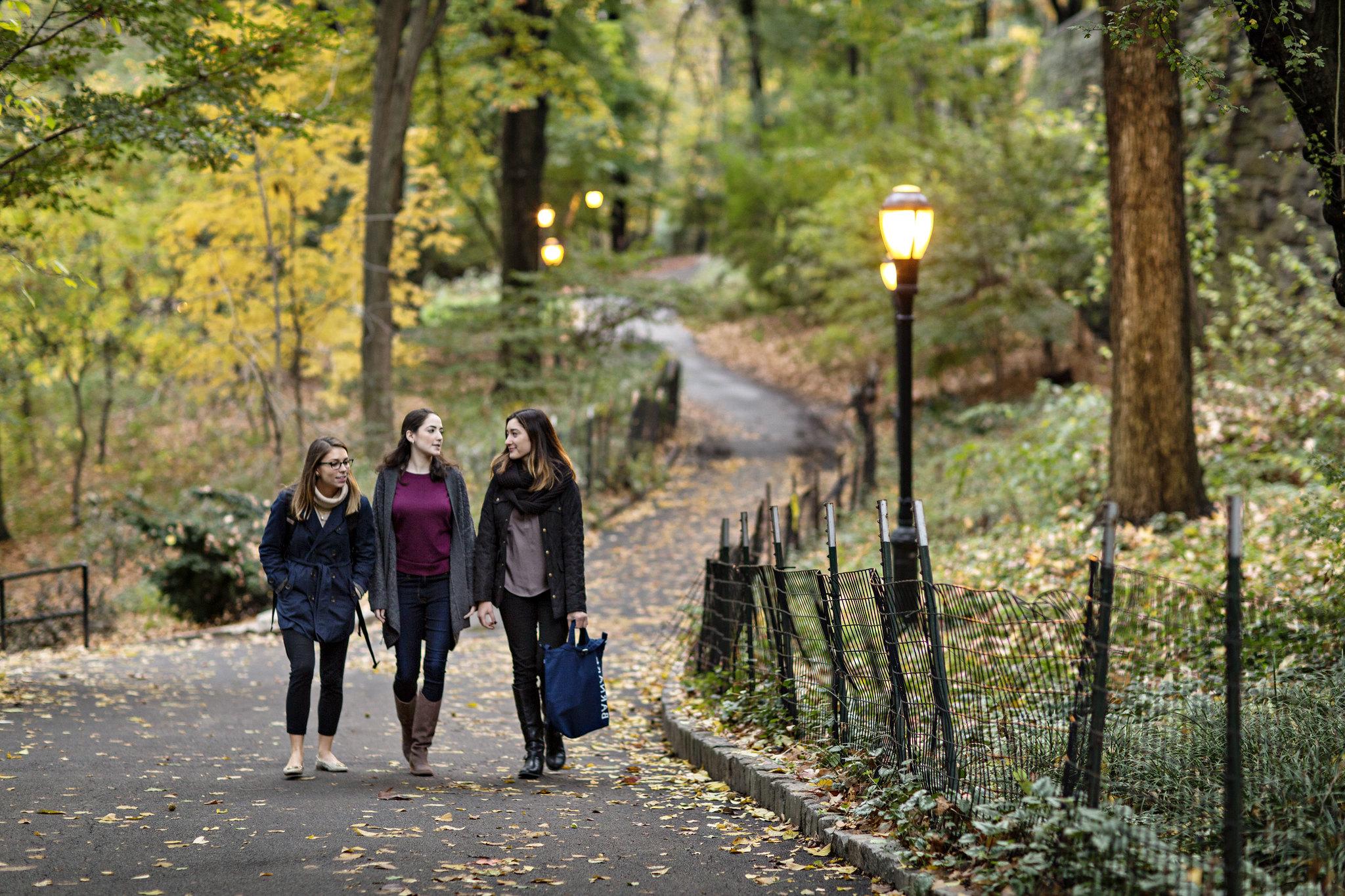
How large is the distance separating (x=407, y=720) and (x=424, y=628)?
56 cm

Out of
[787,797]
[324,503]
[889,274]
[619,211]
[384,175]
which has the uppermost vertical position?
[619,211]

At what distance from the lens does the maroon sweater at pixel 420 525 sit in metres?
6.22

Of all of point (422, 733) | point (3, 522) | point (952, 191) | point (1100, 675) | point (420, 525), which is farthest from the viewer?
point (3, 522)

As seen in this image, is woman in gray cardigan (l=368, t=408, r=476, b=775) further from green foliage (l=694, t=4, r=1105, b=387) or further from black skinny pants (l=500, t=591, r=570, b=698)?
green foliage (l=694, t=4, r=1105, b=387)

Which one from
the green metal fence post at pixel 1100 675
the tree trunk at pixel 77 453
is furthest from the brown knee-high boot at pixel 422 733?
the tree trunk at pixel 77 453

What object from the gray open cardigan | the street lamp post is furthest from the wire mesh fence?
the street lamp post

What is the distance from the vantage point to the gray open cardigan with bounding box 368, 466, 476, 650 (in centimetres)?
624

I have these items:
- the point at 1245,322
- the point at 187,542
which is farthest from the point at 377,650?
the point at 1245,322

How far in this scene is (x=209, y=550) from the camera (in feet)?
44.9

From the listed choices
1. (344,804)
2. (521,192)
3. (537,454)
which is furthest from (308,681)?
(521,192)

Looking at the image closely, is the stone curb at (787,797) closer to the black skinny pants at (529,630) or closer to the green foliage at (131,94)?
the black skinny pants at (529,630)

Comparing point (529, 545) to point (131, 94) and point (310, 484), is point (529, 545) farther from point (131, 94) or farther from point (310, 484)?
point (131, 94)

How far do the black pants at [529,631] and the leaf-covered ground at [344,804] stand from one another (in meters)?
0.56

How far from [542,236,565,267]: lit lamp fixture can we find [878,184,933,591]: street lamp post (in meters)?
10.7
